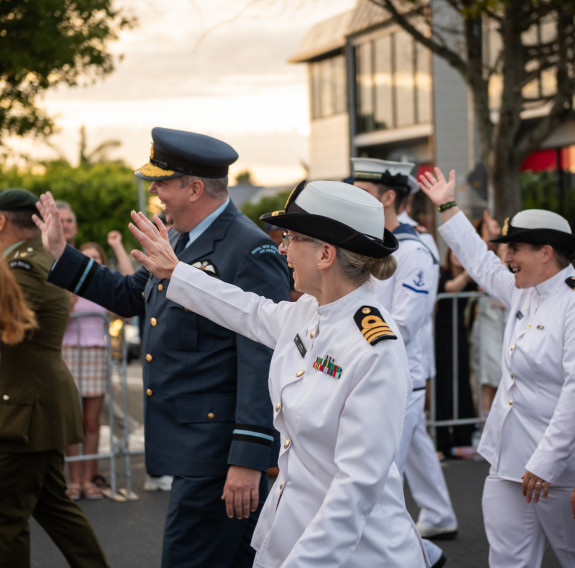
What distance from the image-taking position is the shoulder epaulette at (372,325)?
290 centimetres

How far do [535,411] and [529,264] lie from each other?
0.71m

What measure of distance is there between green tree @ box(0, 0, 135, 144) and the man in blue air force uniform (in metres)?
14.0

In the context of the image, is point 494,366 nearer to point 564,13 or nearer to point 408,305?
point 408,305

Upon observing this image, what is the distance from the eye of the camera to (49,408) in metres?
4.93

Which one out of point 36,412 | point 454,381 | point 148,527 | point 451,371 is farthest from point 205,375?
point 451,371

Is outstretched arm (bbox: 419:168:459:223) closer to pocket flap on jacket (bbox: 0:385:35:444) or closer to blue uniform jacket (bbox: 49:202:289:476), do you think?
blue uniform jacket (bbox: 49:202:289:476)

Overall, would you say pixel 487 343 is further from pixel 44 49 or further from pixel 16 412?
pixel 44 49

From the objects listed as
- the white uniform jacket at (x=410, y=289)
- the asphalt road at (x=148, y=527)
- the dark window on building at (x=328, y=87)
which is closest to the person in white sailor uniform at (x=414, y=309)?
the white uniform jacket at (x=410, y=289)

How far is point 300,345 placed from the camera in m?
3.16

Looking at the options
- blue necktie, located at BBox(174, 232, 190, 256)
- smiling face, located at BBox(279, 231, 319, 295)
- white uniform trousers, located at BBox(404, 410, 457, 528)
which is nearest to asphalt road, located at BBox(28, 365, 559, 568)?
white uniform trousers, located at BBox(404, 410, 457, 528)

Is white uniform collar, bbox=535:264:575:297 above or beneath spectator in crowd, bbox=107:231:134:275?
beneath

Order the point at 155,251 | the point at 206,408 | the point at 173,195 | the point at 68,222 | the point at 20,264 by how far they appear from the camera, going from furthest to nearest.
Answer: the point at 68,222, the point at 20,264, the point at 173,195, the point at 206,408, the point at 155,251

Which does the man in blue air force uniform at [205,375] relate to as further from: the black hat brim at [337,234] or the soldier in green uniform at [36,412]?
the soldier in green uniform at [36,412]

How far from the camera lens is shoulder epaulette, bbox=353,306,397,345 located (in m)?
2.90
